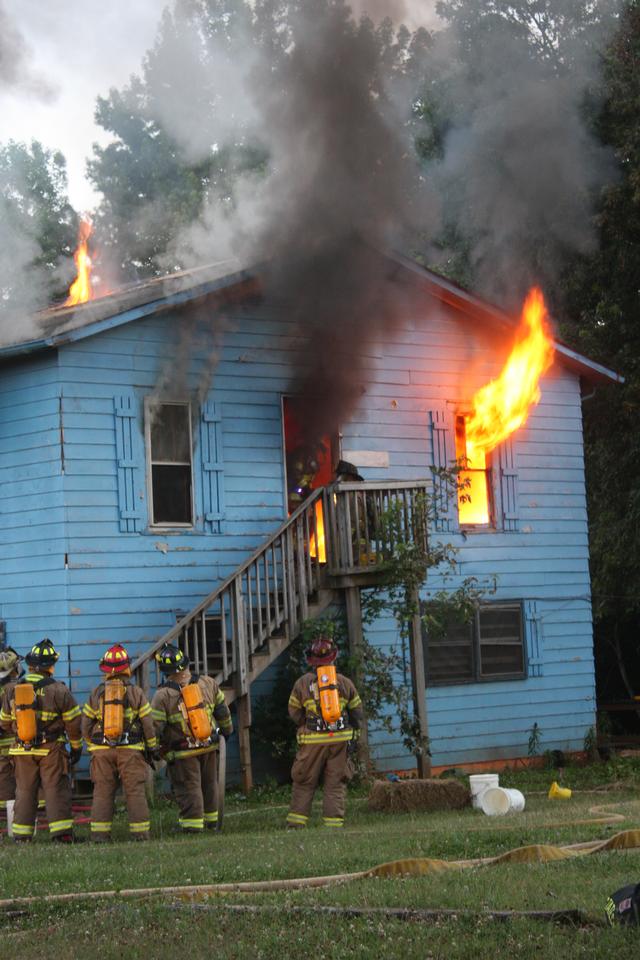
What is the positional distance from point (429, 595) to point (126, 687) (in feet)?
23.9

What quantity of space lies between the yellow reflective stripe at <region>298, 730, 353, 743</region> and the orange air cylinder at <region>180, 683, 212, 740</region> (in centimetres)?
96

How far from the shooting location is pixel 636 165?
2155 cm

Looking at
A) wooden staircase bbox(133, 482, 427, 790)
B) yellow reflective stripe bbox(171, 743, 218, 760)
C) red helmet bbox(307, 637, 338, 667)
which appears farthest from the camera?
wooden staircase bbox(133, 482, 427, 790)

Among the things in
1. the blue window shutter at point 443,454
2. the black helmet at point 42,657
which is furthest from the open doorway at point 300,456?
the black helmet at point 42,657

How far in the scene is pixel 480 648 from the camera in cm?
1962

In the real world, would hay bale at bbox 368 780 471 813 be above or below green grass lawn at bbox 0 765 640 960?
below

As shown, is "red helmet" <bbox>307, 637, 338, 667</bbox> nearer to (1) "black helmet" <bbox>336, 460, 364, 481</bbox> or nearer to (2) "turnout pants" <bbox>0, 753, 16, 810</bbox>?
(2) "turnout pants" <bbox>0, 753, 16, 810</bbox>

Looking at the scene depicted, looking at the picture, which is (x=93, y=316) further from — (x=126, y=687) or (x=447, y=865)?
(x=447, y=865)

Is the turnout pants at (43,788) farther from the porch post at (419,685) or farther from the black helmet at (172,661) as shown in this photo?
the porch post at (419,685)

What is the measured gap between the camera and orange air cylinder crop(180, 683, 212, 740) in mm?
12570

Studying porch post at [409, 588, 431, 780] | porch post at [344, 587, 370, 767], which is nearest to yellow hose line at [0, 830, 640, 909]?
porch post at [344, 587, 370, 767]

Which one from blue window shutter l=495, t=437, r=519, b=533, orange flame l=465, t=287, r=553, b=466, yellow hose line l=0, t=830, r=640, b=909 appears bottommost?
yellow hose line l=0, t=830, r=640, b=909

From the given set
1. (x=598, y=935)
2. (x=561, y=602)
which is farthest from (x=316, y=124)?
(x=598, y=935)

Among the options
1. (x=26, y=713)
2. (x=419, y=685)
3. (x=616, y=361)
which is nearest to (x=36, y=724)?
(x=26, y=713)
